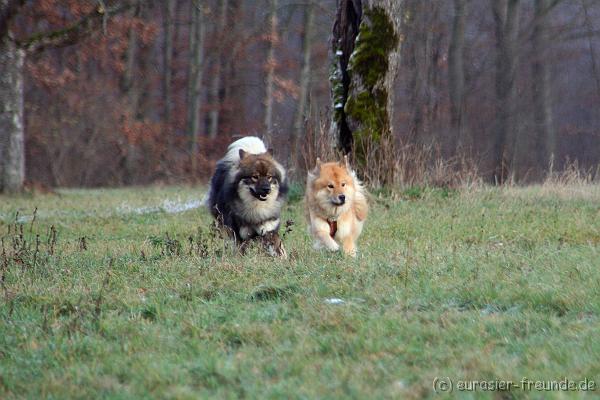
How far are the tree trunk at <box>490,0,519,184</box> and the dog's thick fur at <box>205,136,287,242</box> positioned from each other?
23912 millimetres

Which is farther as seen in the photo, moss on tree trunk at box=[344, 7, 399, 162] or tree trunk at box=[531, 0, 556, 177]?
tree trunk at box=[531, 0, 556, 177]

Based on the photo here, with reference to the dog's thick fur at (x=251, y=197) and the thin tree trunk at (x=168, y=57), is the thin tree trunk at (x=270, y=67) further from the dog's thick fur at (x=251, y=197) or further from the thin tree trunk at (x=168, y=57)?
the dog's thick fur at (x=251, y=197)

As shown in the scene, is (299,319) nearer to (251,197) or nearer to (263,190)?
(263,190)

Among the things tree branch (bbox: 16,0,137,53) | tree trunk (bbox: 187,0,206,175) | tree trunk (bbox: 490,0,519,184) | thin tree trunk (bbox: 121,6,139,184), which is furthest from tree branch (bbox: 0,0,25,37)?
tree trunk (bbox: 490,0,519,184)

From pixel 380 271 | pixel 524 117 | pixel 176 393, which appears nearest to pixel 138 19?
pixel 524 117

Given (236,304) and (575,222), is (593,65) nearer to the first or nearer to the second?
(575,222)

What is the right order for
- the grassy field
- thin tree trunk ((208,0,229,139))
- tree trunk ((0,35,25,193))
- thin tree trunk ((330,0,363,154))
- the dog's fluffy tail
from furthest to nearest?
1. thin tree trunk ((208,0,229,139))
2. tree trunk ((0,35,25,193))
3. thin tree trunk ((330,0,363,154))
4. the dog's fluffy tail
5. the grassy field

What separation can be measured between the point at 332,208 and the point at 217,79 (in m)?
27.6

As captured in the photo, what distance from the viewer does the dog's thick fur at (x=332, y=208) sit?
9.36 m

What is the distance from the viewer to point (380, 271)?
24.7 ft

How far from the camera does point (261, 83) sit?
35906 millimetres

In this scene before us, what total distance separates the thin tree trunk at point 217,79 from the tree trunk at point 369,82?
1992cm

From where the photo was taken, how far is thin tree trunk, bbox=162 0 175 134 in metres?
34.0

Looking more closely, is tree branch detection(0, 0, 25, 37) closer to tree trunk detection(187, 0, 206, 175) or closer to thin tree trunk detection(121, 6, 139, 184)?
thin tree trunk detection(121, 6, 139, 184)
